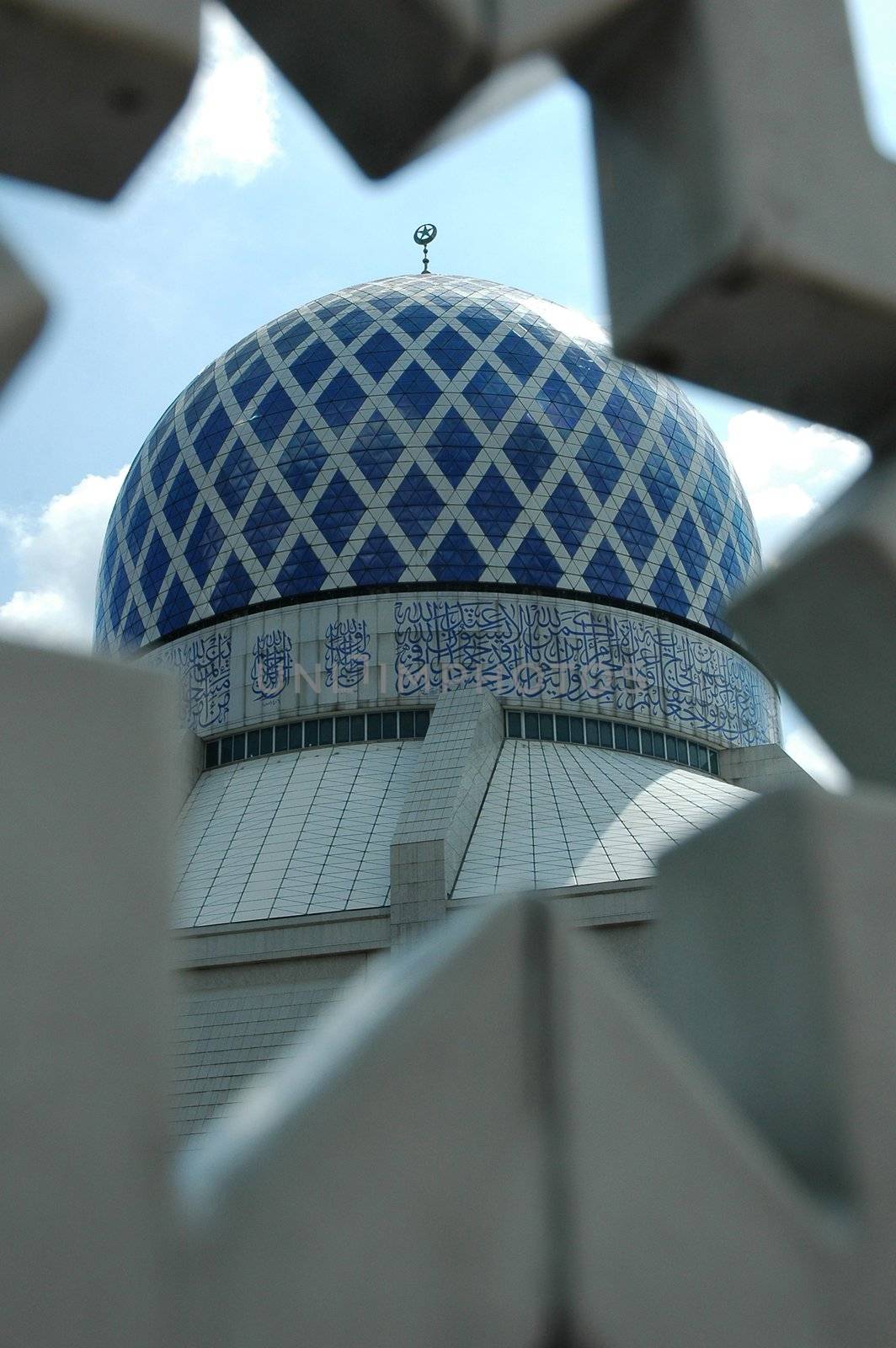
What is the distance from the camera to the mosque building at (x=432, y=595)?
15.4 metres

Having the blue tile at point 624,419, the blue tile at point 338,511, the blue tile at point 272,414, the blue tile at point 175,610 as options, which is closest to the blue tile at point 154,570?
the blue tile at point 175,610

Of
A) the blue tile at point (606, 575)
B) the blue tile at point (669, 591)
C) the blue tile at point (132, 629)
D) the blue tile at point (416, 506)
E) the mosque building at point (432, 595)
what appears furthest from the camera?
the blue tile at point (132, 629)

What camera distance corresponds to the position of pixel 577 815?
14.8 meters

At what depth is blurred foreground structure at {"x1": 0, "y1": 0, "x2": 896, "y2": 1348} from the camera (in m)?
0.85

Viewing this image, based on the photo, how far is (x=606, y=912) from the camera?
12.4 m

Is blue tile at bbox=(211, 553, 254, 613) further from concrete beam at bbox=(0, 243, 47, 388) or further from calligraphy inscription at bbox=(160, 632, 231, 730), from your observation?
concrete beam at bbox=(0, 243, 47, 388)

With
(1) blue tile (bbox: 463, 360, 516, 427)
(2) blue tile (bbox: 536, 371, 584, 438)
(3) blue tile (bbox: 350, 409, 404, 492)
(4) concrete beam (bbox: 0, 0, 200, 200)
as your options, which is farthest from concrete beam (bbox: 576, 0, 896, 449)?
(2) blue tile (bbox: 536, 371, 584, 438)

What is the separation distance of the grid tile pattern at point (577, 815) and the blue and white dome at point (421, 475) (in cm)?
292

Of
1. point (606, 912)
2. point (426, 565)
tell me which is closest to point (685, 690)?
point (426, 565)

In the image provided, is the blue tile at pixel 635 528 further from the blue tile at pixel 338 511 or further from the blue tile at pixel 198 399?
the blue tile at pixel 198 399

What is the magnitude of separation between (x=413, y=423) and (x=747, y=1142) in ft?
61.1

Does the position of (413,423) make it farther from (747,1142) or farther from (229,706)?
(747,1142)

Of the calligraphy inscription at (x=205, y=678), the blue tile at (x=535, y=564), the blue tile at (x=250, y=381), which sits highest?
the blue tile at (x=250, y=381)

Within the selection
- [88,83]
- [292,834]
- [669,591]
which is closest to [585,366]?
[669,591]
